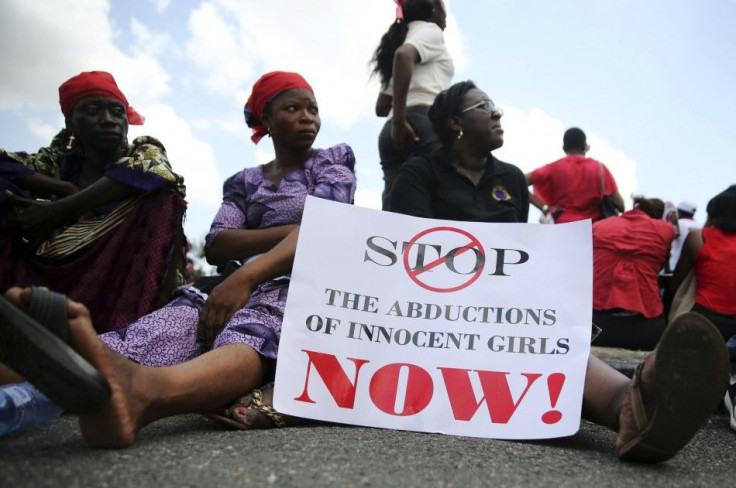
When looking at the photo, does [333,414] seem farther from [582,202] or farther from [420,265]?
[582,202]

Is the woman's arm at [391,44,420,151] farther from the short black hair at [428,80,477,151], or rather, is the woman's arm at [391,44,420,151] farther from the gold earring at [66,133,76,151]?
the gold earring at [66,133,76,151]

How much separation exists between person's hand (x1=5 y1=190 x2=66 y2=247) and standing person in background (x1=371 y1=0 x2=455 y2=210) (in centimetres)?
172

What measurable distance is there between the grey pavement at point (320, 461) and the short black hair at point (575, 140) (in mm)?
3395

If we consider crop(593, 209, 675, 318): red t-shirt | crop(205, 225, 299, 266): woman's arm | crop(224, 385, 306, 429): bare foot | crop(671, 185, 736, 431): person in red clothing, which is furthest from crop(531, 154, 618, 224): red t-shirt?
crop(224, 385, 306, 429): bare foot

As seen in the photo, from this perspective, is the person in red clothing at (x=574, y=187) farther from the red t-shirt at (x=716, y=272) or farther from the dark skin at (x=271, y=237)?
the dark skin at (x=271, y=237)

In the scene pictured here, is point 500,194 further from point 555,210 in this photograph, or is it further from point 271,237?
point 555,210

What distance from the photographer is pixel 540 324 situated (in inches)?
83.7

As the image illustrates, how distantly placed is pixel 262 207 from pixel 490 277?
2.93 ft

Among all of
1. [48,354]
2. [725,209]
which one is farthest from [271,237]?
[725,209]

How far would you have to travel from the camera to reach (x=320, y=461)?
60.6 inches

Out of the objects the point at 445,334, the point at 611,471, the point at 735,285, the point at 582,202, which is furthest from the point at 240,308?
the point at 582,202

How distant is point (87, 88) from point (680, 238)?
Result: 5470 mm

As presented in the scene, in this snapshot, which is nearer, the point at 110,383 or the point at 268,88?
the point at 110,383

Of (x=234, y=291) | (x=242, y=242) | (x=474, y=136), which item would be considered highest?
(x=474, y=136)
